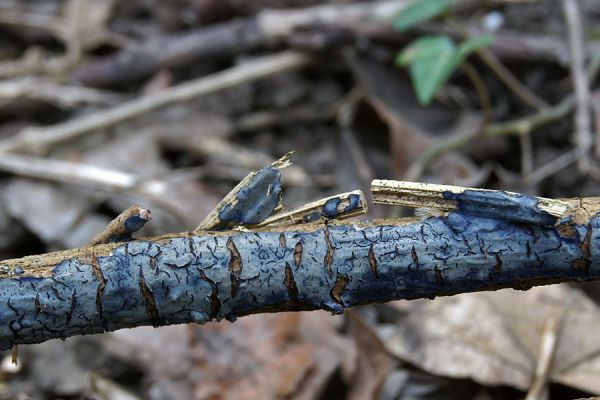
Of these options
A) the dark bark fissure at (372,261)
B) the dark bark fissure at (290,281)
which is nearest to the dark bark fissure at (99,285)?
the dark bark fissure at (290,281)

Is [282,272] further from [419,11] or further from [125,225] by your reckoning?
[419,11]

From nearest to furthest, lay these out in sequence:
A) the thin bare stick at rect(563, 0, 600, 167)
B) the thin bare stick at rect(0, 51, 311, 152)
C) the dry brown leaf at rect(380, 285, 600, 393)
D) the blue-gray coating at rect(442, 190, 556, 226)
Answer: the blue-gray coating at rect(442, 190, 556, 226) < the dry brown leaf at rect(380, 285, 600, 393) < the thin bare stick at rect(563, 0, 600, 167) < the thin bare stick at rect(0, 51, 311, 152)

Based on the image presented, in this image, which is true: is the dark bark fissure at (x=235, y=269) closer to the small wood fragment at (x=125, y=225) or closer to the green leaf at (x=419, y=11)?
the small wood fragment at (x=125, y=225)

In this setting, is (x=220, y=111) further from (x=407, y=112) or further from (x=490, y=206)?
(x=490, y=206)

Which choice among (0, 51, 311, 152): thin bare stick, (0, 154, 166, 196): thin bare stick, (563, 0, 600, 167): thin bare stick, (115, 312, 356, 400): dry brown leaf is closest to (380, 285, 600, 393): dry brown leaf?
(115, 312, 356, 400): dry brown leaf

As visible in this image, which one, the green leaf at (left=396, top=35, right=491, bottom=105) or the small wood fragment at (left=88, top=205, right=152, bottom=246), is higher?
the green leaf at (left=396, top=35, right=491, bottom=105)

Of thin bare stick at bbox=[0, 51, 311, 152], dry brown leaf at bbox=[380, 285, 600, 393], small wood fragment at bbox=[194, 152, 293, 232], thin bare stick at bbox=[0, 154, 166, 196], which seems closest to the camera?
small wood fragment at bbox=[194, 152, 293, 232]

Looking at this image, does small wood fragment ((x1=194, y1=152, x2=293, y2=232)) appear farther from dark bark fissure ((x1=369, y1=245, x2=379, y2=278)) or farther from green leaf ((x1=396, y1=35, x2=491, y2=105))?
green leaf ((x1=396, y1=35, x2=491, y2=105))
